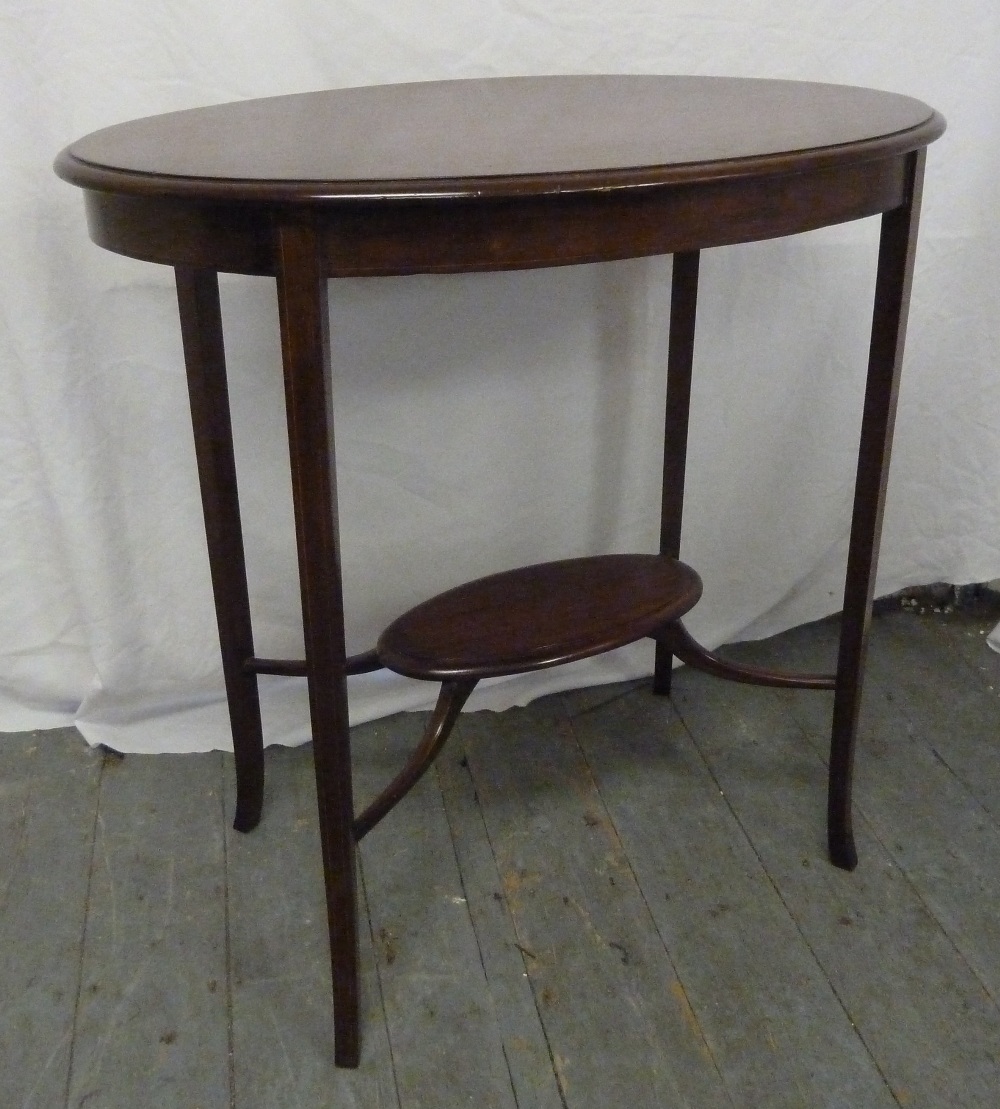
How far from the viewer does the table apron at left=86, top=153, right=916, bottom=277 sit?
2.56 feet

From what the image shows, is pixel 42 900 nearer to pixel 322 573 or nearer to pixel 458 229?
pixel 322 573

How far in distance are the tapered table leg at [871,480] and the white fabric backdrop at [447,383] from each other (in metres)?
0.47

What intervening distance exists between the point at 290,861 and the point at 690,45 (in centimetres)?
118

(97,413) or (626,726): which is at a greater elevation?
(97,413)

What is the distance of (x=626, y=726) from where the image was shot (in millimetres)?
1612

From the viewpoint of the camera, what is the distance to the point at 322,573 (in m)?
0.92

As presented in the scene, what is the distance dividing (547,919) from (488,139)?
0.85 meters

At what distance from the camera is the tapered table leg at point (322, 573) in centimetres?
81

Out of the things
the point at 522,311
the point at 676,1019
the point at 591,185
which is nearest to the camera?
the point at 591,185

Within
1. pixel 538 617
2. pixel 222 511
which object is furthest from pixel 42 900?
pixel 538 617

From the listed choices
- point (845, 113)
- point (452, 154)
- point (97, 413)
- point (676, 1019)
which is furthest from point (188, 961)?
point (845, 113)

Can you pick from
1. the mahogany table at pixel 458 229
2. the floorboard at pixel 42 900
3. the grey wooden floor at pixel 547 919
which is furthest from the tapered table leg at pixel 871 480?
the floorboard at pixel 42 900

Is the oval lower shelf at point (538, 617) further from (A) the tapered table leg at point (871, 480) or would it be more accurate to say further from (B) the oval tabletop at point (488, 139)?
(B) the oval tabletop at point (488, 139)

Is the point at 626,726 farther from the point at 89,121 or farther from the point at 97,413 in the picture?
the point at 89,121
